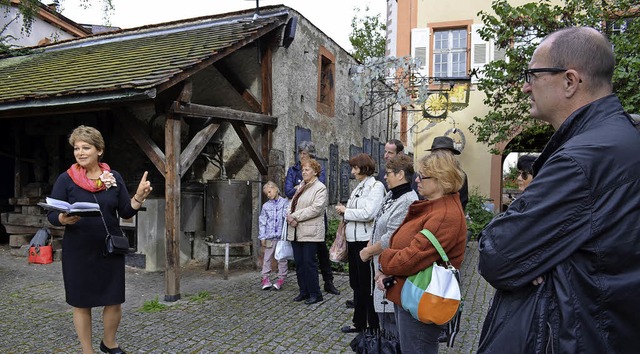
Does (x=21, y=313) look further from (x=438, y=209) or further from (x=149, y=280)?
(x=438, y=209)

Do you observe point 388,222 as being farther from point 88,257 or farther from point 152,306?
point 152,306

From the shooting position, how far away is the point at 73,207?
318cm

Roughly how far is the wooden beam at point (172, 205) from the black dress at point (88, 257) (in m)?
2.28

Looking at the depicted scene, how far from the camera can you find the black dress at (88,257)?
132 inches

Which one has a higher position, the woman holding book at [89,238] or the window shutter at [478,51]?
the window shutter at [478,51]

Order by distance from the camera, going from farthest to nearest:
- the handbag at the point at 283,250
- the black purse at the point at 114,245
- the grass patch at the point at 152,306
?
1. the handbag at the point at 283,250
2. the grass patch at the point at 152,306
3. the black purse at the point at 114,245

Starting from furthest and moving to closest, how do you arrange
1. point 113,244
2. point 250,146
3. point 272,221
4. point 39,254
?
point 39,254
point 250,146
point 272,221
point 113,244

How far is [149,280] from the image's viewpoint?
6.95 metres

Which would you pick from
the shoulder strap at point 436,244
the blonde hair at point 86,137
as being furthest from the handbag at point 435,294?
the blonde hair at point 86,137

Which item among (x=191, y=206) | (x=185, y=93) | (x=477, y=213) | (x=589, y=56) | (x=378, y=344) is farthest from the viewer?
(x=477, y=213)

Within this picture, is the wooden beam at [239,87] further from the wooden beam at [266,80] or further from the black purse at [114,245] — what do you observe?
the black purse at [114,245]

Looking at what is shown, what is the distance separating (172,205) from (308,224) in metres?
1.67

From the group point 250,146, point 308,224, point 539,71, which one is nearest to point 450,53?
point 250,146

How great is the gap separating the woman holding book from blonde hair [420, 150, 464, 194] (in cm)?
205
